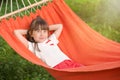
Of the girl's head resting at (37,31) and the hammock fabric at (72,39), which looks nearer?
the hammock fabric at (72,39)

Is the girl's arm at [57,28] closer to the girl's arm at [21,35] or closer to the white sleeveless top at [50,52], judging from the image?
the white sleeveless top at [50,52]

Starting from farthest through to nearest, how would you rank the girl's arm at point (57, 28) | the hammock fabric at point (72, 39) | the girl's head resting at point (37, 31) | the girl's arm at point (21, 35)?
the girl's arm at point (57, 28), the girl's head resting at point (37, 31), the girl's arm at point (21, 35), the hammock fabric at point (72, 39)

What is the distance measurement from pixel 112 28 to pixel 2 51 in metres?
1.78

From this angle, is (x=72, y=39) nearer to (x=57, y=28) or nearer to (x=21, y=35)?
(x=57, y=28)

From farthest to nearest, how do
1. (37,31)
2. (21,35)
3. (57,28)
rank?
(57,28), (37,31), (21,35)

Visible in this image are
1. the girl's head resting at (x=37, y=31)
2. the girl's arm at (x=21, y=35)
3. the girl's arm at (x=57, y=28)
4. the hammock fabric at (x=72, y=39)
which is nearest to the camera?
the hammock fabric at (x=72, y=39)

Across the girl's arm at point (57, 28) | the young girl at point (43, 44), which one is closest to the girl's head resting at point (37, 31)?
the young girl at point (43, 44)

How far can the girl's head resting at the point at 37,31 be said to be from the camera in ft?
12.0

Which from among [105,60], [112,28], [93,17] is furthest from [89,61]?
[93,17]

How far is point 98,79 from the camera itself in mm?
2742

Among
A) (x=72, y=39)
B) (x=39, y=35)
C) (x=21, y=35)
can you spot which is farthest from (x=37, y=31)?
(x=72, y=39)

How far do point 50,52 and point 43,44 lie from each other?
108 mm

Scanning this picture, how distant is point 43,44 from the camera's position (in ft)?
12.2

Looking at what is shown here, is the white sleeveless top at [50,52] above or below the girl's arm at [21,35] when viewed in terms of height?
below
